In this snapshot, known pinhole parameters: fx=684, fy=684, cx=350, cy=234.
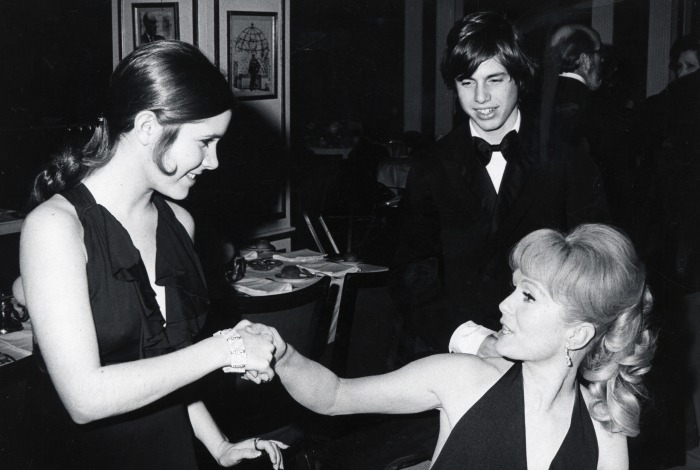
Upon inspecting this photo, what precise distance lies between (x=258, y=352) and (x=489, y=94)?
1058 mm

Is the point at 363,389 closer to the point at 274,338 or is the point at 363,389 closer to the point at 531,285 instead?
the point at 274,338

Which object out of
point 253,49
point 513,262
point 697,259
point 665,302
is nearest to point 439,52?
point 253,49

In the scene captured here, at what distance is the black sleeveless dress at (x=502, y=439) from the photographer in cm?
152

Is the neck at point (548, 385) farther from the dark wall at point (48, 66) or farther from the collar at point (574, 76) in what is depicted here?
the dark wall at point (48, 66)

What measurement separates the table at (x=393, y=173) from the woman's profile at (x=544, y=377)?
5837 millimetres

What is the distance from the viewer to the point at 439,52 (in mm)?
9531

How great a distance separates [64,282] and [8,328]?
1.23 m

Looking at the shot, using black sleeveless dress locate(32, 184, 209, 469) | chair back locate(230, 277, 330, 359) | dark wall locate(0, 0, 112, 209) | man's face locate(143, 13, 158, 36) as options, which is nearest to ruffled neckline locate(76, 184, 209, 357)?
black sleeveless dress locate(32, 184, 209, 469)

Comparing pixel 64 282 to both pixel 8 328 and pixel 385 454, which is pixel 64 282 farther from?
pixel 8 328

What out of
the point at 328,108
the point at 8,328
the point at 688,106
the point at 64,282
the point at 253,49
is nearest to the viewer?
the point at 64,282

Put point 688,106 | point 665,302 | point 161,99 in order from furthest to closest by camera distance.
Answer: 1. point 688,106
2. point 665,302
3. point 161,99

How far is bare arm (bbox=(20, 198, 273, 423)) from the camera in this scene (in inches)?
52.1

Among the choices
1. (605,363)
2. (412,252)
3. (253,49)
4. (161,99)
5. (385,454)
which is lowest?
(385,454)

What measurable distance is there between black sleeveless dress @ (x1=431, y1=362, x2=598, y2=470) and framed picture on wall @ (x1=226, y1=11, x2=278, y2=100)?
4078 mm
